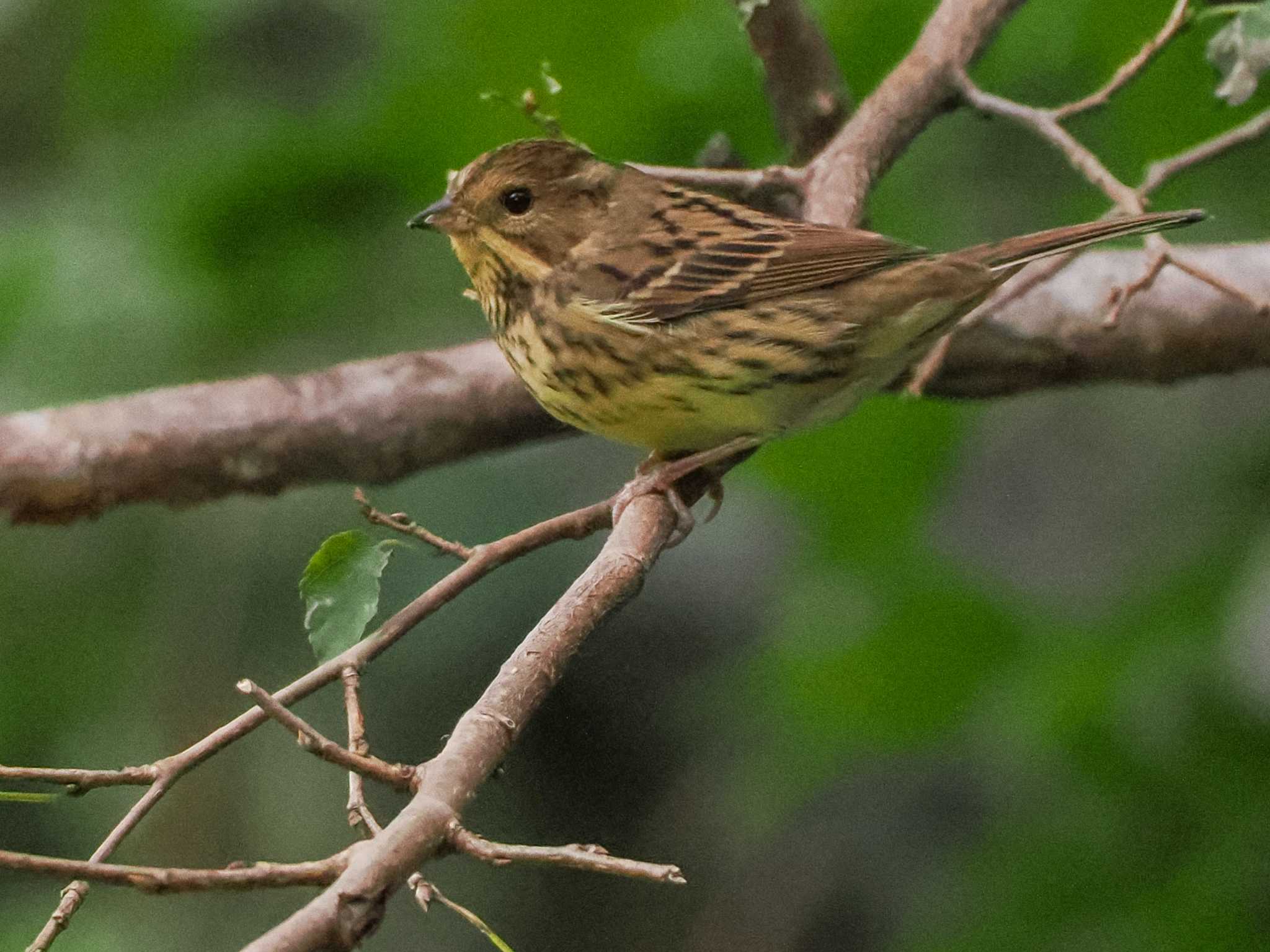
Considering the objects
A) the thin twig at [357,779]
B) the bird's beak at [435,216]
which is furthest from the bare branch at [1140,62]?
the thin twig at [357,779]

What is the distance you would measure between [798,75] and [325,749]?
255 cm

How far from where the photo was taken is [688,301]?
10.0ft

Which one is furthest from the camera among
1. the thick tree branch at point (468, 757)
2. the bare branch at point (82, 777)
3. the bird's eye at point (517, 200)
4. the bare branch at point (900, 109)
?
the bare branch at point (900, 109)

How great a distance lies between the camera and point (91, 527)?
13.6 feet

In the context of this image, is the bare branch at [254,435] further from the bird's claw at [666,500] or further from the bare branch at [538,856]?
the bare branch at [538,856]

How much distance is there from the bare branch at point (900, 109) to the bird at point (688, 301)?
0.18 meters

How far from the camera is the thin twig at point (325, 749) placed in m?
1.46

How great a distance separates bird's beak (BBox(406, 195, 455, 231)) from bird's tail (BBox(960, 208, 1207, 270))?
1.00m

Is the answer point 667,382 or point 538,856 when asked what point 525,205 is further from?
point 538,856

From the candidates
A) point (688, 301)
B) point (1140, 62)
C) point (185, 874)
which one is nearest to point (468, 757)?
point (185, 874)

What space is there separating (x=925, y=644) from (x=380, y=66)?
1.85 meters

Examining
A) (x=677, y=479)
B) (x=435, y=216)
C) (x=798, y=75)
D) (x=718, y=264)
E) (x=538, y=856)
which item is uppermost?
(x=798, y=75)

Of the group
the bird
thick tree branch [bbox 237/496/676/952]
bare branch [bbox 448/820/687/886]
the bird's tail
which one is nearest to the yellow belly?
the bird

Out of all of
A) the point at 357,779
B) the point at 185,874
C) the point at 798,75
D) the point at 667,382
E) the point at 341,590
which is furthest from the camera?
the point at 798,75
